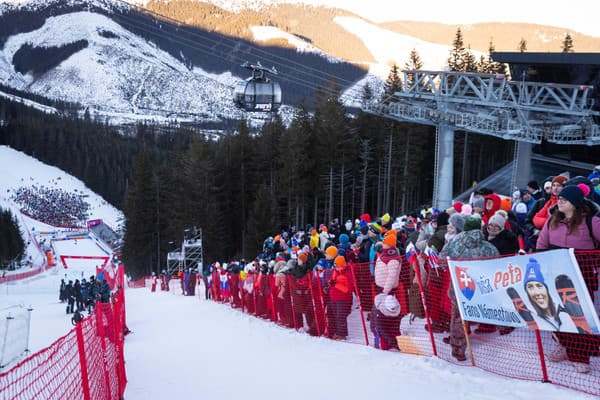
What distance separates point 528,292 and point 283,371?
134 inches

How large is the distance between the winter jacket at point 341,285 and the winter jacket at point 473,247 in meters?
2.55

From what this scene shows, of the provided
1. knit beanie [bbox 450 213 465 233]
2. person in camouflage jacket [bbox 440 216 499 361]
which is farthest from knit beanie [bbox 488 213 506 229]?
knit beanie [bbox 450 213 465 233]

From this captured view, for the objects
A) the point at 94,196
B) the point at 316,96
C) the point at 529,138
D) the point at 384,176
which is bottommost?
the point at 94,196

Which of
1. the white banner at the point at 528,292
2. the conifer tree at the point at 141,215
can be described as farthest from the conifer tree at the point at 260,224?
the white banner at the point at 528,292

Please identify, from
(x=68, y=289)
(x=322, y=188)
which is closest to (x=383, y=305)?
(x=68, y=289)

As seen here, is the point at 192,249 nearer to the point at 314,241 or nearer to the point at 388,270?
the point at 314,241

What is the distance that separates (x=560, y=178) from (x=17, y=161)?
136 meters

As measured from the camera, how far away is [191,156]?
45031 millimetres

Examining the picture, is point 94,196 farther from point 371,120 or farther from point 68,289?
point 68,289

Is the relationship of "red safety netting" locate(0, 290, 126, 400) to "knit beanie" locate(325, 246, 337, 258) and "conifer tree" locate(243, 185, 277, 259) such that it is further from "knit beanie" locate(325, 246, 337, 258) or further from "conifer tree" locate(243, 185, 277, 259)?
"conifer tree" locate(243, 185, 277, 259)

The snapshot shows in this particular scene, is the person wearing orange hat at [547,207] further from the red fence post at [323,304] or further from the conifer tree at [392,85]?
the conifer tree at [392,85]

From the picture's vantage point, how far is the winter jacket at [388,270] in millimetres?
6941

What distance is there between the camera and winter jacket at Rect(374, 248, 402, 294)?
22.8 feet

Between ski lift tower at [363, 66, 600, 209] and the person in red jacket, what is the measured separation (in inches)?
962
